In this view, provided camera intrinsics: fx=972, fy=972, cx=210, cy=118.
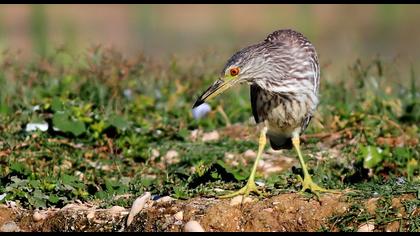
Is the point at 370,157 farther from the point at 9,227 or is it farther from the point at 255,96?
the point at 9,227

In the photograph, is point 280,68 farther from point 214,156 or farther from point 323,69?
point 323,69

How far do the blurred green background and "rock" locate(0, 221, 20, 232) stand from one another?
8.05m

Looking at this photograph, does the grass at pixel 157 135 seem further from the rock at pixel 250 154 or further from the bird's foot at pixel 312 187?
the bird's foot at pixel 312 187

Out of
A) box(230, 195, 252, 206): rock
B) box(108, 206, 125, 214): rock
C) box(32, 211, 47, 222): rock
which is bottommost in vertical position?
box(32, 211, 47, 222): rock

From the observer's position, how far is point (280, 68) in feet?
23.6

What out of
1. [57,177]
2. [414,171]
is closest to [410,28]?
[414,171]

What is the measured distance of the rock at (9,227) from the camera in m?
6.59

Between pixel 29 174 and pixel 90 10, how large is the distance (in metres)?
12.6

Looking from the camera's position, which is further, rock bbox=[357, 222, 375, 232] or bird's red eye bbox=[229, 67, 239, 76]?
bird's red eye bbox=[229, 67, 239, 76]

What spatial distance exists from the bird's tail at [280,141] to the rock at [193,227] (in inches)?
66.3

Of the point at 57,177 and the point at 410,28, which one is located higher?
the point at 57,177

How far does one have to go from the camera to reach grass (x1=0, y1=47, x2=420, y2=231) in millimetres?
7023

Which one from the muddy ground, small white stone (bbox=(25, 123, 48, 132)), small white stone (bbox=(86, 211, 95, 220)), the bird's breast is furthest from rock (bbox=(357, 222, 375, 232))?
small white stone (bbox=(25, 123, 48, 132))

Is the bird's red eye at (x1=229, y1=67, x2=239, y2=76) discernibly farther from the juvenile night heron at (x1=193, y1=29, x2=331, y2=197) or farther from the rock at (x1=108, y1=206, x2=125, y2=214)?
the rock at (x1=108, y1=206, x2=125, y2=214)
